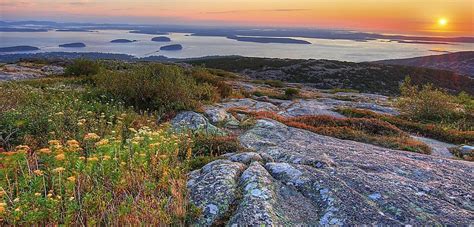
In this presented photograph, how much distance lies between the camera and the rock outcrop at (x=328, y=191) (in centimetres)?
480

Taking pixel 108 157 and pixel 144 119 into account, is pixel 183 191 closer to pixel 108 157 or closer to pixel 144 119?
pixel 108 157

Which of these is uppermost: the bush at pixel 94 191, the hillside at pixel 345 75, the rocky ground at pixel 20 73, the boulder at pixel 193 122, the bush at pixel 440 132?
the bush at pixel 94 191

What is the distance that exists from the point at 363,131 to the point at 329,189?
822 centimetres

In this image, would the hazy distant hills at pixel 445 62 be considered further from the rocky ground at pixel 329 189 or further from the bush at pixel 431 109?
the rocky ground at pixel 329 189

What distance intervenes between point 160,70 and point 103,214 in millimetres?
12515

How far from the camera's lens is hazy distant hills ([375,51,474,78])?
6294 inches

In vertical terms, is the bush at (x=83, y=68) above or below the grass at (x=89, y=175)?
below

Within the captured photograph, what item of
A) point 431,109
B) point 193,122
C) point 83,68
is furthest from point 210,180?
point 83,68

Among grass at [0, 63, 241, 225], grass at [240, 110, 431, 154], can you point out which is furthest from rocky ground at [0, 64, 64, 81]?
grass at [240, 110, 431, 154]

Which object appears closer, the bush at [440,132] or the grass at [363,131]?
the grass at [363,131]

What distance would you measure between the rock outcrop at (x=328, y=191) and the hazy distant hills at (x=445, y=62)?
164 m

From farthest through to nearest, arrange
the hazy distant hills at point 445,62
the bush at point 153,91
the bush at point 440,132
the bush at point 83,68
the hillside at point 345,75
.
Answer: the hazy distant hills at point 445,62, the hillside at point 345,75, the bush at point 83,68, the bush at point 440,132, the bush at point 153,91

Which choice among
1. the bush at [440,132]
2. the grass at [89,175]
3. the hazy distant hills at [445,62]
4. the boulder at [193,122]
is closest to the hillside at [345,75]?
the bush at [440,132]

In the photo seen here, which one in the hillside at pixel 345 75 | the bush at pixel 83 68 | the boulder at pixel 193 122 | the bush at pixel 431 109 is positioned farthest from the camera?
the hillside at pixel 345 75
